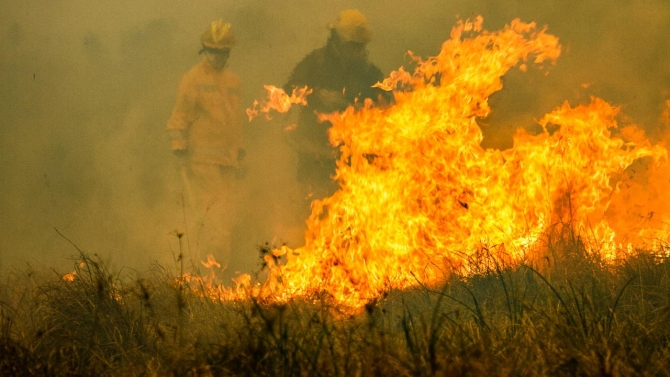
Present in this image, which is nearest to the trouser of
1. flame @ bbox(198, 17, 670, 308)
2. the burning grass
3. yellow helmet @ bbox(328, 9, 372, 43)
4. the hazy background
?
the hazy background

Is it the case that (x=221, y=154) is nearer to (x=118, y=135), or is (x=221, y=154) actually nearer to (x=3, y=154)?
(x=118, y=135)

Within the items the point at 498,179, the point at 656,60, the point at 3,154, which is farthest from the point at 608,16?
the point at 3,154

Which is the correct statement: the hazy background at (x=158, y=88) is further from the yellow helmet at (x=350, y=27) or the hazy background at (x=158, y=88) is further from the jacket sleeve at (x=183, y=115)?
the yellow helmet at (x=350, y=27)

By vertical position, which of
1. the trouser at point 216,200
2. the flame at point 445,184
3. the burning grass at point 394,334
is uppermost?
the trouser at point 216,200

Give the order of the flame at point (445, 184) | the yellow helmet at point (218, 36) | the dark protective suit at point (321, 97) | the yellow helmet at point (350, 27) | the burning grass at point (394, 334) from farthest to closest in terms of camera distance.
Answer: the yellow helmet at point (218, 36), the dark protective suit at point (321, 97), the yellow helmet at point (350, 27), the flame at point (445, 184), the burning grass at point (394, 334)

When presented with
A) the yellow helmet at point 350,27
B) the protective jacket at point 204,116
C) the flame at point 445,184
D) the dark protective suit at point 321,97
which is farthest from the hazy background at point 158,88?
the flame at point 445,184

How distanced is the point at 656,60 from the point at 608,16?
1.65 metres

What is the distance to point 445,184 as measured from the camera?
6.29 meters

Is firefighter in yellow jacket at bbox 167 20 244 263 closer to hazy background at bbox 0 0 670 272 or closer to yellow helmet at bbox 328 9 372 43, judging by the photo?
hazy background at bbox 0 0 670 272

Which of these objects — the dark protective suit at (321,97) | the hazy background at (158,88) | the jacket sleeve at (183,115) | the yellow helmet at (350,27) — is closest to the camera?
the yellow helmet at (350,27)

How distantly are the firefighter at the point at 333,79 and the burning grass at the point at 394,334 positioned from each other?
→ 16.4 feet

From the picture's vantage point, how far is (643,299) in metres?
4.05

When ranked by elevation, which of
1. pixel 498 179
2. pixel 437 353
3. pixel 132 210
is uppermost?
pixel 132 210

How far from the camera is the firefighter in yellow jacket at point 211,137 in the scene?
1051 centimetres
